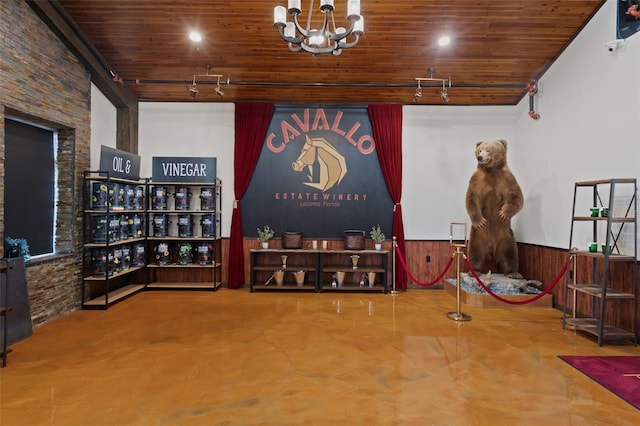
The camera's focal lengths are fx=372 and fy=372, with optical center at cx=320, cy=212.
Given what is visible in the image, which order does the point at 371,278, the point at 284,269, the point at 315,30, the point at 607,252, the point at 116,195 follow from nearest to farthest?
the point at 315,30
the point at 607,252
the point at 116,195
the point at 284,269
the point at 371,278

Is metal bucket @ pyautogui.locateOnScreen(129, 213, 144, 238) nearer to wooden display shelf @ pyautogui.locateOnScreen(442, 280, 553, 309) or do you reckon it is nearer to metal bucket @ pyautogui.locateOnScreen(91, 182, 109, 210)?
metal bucket @ pyautogui.locateOnScreen(91, 182, 109, 210)

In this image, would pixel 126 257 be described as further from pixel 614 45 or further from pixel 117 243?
pixel 614 45

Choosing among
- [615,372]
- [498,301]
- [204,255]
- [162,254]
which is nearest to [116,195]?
Result: [162,254]

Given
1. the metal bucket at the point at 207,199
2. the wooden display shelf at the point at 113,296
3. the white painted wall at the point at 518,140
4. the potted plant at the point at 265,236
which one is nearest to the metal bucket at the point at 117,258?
the wooden display shelf at the point at 113,296

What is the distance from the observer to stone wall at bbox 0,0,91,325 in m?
4.06

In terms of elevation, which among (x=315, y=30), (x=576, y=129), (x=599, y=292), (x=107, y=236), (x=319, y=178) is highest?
(x=315, y=30)

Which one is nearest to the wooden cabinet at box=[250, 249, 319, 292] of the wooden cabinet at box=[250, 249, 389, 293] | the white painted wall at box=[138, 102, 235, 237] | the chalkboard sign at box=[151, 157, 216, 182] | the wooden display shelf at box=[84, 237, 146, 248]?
the wooden cabinet at box=[250, 249, 389, 293]

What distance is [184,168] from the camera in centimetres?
633

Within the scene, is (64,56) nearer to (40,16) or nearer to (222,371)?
(40,16)

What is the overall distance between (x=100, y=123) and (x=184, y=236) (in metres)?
2.21

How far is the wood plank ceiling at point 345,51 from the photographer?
15.6ft

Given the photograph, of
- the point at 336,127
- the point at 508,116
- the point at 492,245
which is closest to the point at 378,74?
the point at 336,127

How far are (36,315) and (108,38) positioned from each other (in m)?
3.80

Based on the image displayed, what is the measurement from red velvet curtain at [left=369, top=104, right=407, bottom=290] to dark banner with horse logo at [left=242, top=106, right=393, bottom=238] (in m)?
0.12
